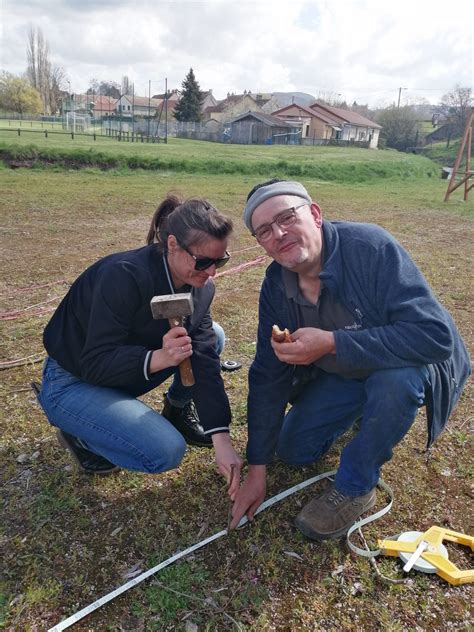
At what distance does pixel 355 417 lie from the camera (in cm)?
263

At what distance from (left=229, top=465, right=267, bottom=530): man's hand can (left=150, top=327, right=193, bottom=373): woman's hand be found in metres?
0.68

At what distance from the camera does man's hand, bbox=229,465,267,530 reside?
233 cm

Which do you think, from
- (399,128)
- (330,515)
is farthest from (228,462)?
(399,128)

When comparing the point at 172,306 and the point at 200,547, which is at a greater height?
the point at 172,306

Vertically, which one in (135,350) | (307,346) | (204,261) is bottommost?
(135,350)

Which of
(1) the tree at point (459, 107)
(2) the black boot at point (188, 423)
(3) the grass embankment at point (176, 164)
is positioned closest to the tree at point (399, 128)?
(1) the tree at point (459, 107)

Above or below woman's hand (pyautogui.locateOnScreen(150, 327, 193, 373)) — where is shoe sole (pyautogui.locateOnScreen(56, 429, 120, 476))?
below

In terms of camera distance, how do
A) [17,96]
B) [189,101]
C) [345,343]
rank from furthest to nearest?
1. [17,96]
2. [189,101]
3. [345,343]

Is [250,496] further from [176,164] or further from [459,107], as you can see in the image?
[459,107]

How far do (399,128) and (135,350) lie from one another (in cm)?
6501

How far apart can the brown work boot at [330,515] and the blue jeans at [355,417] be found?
0.06 metres

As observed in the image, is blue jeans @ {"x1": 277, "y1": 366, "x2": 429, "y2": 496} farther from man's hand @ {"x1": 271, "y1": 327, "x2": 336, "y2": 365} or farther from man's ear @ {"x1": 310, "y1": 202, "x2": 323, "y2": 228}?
man's ear @ {"x1": 310, "y1": 202, "x2": 323, "y2": 228}

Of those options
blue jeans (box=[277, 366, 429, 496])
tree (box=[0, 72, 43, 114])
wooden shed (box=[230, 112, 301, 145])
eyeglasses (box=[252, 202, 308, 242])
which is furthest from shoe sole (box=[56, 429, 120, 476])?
tree (box=[0, 72, 43, 114])

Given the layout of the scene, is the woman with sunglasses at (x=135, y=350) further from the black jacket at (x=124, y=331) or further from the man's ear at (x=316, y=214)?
the man's ear at (x=316, y=214)
